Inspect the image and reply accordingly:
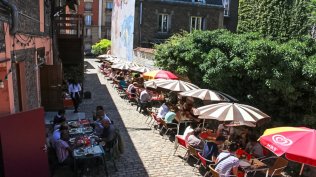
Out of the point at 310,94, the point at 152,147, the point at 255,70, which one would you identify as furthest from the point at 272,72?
the point at 152,147

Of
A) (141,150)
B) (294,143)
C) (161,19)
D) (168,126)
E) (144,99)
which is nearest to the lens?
(294,143)

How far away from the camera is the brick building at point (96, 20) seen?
6581 cm

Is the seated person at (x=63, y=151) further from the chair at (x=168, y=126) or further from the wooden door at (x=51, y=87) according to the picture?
the wooden door at (x=51, y=87)

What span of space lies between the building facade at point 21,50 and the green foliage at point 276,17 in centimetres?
1091

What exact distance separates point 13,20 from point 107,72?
73.8 feet

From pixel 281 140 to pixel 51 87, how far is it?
371 inches

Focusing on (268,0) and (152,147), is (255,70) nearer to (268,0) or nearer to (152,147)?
(152,147)

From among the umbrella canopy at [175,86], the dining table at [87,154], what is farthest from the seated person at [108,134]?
the umbrella canopy at [175,86]

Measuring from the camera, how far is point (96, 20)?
219ft

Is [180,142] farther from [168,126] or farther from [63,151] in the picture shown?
[63,151]

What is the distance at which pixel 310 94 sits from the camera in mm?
9297

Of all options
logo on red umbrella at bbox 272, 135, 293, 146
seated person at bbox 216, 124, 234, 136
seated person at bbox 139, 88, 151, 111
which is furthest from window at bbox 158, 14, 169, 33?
logo on red umbrella at bbox 272, 135, 293, 146

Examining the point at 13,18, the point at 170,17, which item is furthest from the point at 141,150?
the point at 170,17

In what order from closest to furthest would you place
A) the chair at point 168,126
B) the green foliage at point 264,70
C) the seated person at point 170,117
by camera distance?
the green foliage at point 264,70, the seated person at point 170,117, the chair at point 168,126
